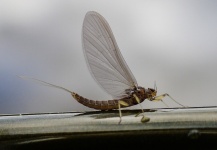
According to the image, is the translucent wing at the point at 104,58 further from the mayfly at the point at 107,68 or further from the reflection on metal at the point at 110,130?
the reflection on metal at the point at 110,130

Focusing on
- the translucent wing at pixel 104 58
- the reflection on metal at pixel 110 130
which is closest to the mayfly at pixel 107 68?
the translucent wing at pixel 104 58

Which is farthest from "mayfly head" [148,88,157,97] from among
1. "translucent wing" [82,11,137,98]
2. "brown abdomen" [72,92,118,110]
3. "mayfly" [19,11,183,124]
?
"brown abdomen" [72,92,118,110]

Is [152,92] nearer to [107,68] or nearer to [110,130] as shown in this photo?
[107,68]

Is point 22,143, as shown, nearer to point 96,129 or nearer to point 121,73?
point 96,129

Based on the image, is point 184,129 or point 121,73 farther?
point 121,73

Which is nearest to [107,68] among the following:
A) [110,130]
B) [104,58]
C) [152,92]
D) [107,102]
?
[104,58]

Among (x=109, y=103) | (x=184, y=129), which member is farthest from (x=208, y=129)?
(x=109, y=103)
